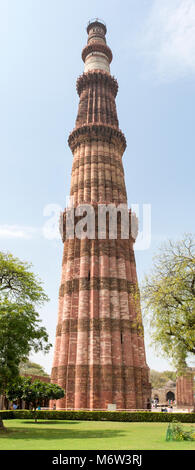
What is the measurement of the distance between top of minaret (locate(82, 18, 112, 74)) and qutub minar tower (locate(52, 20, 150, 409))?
29.3ft

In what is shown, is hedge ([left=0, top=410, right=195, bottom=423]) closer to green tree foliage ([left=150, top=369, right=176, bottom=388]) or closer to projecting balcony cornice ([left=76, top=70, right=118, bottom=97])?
projecting balcony cornice ([left=76, top=70, right=118, bottom=97])

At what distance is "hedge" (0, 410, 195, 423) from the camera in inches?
978

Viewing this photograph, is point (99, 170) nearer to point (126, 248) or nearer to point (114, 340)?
point (126, 248)

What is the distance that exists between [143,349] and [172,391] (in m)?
45.4

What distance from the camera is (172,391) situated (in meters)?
73.7

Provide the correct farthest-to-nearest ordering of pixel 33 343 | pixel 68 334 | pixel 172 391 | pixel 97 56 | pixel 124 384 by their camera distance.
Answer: pixel 172 391 → pixel 97 56 → pixel 68 334 → pixel 124 384 → pixel 33 343

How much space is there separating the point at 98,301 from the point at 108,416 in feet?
34.5

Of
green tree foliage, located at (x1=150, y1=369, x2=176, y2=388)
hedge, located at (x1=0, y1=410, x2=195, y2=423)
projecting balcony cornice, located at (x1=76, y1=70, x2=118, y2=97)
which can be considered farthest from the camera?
green tree foliage, located at (x1=150, y1=369, x2=176, y2=388)

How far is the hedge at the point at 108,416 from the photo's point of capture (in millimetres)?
24850

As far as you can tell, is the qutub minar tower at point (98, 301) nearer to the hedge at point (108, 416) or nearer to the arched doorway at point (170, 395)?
the hedge at point (108, 416)

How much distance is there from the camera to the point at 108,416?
2677 centimetres

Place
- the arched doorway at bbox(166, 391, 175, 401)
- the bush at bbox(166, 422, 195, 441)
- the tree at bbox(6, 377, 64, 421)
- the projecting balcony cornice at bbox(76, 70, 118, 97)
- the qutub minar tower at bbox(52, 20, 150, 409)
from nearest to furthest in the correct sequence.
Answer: the bush at bbox(166, 422, 195, 441)
the tree at bbox(6, 377, 64, 421)
the qutub minar tower at bbox(52, 20, 150, 409)
the projecting balcony cornice at bbox(76, 70, 118, 97)
the arched doorway at bbox(166, 391, 175, 401)

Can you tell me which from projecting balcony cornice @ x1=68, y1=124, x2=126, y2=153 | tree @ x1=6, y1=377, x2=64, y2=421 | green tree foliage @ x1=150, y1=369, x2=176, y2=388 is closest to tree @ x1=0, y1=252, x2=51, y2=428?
tree @ x1=6, y1=377, x2=64, y2=421

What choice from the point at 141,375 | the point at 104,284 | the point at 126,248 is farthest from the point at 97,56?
the point at 141,375
